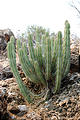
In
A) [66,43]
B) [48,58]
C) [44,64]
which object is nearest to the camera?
[48,58]

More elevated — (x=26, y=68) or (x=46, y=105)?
(x=26, y=68)

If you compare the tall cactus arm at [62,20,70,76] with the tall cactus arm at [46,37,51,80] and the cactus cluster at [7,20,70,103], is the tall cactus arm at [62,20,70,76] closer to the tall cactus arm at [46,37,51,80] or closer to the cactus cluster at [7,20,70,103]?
the cactus cluster at [7,20,70,103]

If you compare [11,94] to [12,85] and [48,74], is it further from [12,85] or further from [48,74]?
[48,74]

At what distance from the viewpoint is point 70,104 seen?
3172mm

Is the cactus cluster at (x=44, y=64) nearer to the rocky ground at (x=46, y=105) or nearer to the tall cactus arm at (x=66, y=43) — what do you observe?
the tall cactus arm at (x=66, y=43)

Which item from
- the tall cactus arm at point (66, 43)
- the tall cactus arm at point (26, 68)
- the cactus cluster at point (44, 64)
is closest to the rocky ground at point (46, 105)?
the cactus cluster at point (44, 64)

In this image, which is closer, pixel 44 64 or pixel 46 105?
pixel 46 105

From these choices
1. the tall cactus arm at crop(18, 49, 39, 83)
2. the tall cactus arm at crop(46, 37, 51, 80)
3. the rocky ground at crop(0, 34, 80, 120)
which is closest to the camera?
the rocky ground at crop(0, 34, 80, 120)

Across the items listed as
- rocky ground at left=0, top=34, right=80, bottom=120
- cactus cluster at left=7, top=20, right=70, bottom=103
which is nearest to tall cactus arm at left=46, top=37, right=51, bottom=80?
cactus cluster at left=7, top=20, right=70, bottom=103

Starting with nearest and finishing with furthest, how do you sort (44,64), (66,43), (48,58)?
(48,58) → (66,43) → (44,64)

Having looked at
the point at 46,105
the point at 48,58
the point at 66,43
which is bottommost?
the point at 46,105

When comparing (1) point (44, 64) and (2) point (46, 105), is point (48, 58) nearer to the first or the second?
(1) point (44, 64)

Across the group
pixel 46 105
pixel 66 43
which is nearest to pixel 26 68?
pixel 46 105

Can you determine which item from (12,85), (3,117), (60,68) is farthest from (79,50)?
(3,117)
